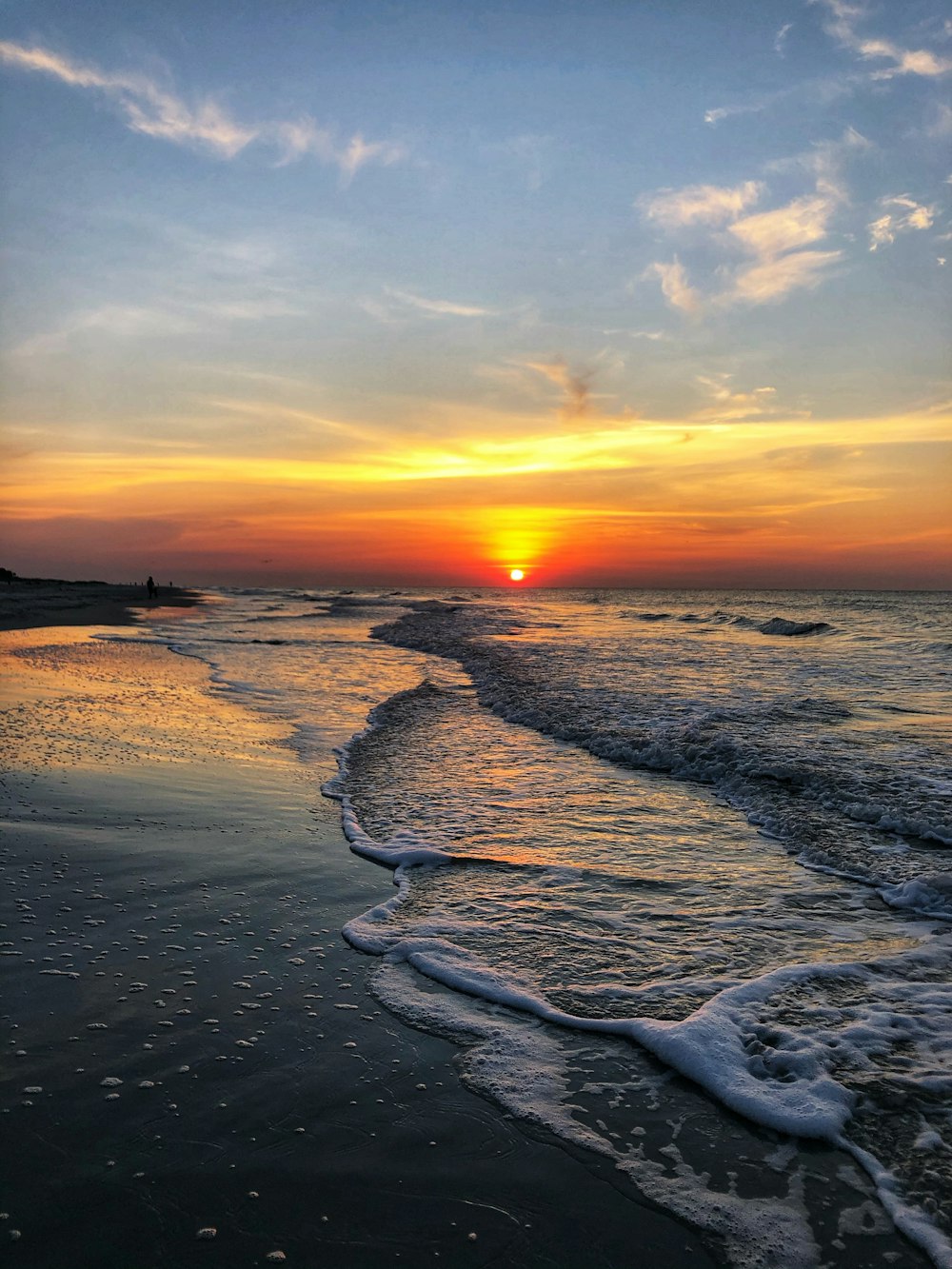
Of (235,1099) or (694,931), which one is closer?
(235,1099)

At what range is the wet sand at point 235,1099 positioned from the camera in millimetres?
3037

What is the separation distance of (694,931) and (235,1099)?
368 centimetres

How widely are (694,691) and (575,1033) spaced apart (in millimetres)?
14830

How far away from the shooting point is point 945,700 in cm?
1714

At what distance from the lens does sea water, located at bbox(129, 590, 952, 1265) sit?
372 cm

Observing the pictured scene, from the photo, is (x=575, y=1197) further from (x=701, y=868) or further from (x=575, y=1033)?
(x=701, y=868)

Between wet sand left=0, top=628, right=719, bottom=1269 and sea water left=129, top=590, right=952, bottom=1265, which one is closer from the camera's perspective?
wet sand left=0, top=628, right=719, bottom=1269

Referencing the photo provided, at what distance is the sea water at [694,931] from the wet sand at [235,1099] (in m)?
0.33

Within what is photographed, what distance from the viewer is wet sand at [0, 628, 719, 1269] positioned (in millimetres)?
3037

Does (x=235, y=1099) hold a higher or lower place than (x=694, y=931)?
higher

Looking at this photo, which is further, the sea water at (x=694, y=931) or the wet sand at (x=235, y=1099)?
the sea water at (x=694, y=931)

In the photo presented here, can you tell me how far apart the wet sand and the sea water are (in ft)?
1.08

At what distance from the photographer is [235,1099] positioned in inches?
149

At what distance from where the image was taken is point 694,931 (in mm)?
6020
